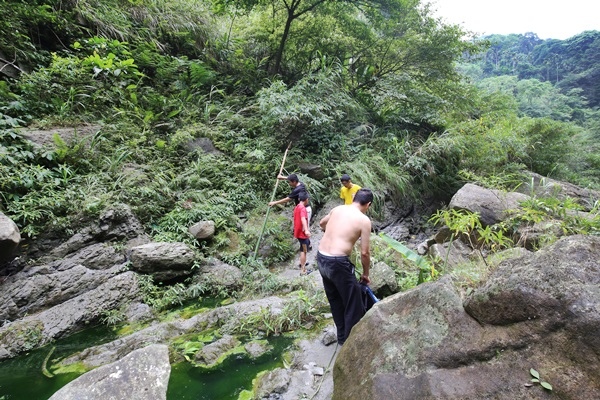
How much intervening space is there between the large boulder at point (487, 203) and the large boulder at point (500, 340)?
3.83m

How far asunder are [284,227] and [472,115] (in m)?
9.49

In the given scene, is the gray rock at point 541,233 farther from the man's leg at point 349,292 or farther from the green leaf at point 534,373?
the man's leg at point 349,292

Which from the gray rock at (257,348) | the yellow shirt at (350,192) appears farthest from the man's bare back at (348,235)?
the yellow shirt at (350,192)

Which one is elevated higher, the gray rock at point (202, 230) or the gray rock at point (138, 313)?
the gray rock at point (202, 230)

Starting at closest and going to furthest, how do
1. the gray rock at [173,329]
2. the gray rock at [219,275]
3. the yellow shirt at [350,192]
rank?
the gray rock at [173,329]
the gray rock at [219,275]
the yellow shirt at [350,192]

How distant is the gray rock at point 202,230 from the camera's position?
6.11m

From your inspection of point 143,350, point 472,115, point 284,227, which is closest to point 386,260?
point 284,227

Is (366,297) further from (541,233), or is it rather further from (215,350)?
(541,233)

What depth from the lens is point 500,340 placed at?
6.53 feet

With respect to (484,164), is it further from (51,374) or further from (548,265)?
(51,374)

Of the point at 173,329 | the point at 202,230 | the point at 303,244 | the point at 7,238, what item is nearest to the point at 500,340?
the point at 173,329

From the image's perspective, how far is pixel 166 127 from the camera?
8508 mm

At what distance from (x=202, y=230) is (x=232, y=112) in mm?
4619

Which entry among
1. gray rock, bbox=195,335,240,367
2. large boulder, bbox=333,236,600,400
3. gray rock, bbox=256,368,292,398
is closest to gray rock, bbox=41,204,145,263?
gray rock, bbox=195,335,240,367
